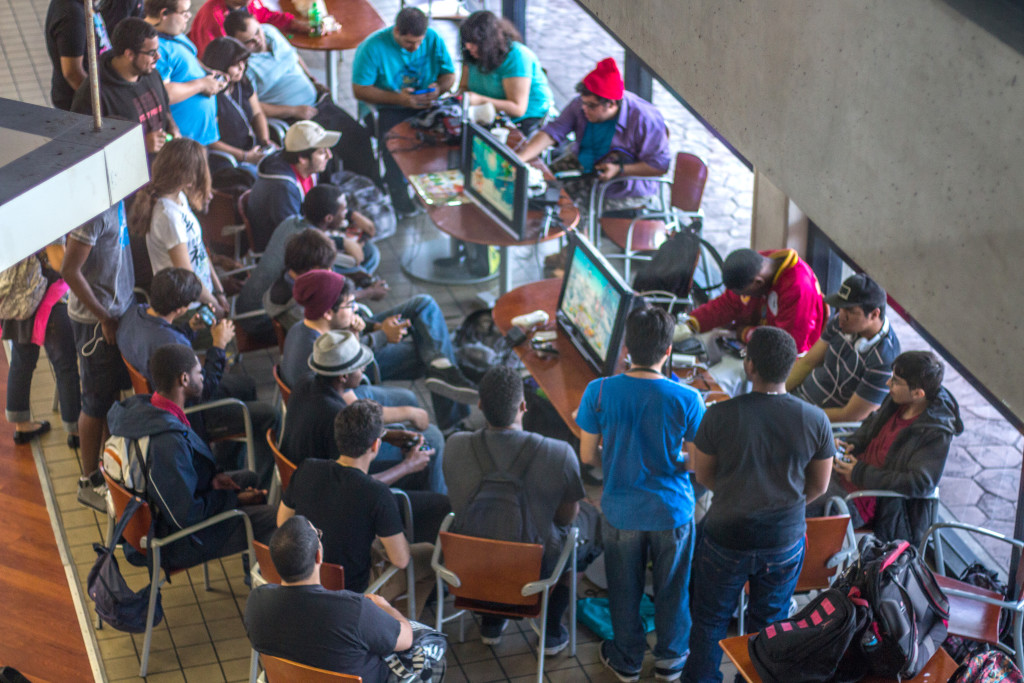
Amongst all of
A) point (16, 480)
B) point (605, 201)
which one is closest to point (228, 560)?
point (16, 480)

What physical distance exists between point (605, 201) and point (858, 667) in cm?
404

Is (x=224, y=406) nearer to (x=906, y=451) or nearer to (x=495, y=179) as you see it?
(x=495, y=179)

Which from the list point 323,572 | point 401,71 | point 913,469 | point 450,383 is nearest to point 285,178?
point 450,383

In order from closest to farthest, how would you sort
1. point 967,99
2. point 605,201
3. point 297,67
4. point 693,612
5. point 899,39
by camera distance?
1. point 967,99
2. point 899,39
3. point 693,612
4. point 605,201
5. point 297,67

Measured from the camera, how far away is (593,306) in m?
4.66

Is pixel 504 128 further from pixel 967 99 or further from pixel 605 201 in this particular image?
pixel 967 99

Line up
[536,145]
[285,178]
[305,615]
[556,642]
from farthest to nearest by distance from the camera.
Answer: [536,145] → [285,178] → [556,642] → [305,615]

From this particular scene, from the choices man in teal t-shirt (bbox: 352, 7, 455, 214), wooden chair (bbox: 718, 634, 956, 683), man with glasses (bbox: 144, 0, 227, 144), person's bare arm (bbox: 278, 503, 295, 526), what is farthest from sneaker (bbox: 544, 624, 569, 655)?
man in teal t-shirt (bbox: 352, 7, 455, 214)

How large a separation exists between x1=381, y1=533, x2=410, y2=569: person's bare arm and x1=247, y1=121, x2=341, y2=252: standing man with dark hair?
256cm

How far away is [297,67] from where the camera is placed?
7379 millimetres

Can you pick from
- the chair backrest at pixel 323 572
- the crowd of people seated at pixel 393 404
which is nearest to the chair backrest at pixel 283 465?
the crowd of people seated at pixel 393 404

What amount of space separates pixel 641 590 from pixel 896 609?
117cm

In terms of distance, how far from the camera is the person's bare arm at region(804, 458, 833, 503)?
11.7 feet

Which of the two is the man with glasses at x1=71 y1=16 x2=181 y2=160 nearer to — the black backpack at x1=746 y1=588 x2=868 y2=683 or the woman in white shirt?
the woman in white shirt
